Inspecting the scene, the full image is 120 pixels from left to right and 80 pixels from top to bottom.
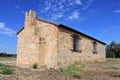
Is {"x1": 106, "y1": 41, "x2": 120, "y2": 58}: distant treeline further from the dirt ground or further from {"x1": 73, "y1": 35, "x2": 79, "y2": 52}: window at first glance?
the dirt ground

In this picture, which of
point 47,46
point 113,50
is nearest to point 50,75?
point 47,46

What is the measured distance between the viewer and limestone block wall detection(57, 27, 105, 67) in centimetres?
1892

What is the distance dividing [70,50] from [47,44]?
2.55 metres

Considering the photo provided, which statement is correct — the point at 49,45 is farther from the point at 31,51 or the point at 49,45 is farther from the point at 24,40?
the point at 24,40

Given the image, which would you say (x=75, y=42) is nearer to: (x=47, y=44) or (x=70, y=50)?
(x=70, y=50)

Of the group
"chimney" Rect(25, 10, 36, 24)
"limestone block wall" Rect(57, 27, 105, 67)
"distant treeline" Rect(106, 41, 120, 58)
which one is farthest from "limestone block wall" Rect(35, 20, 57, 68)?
"distant treeline" Rect(106, 41, 120, 58)

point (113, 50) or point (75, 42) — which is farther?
point (113, 50)

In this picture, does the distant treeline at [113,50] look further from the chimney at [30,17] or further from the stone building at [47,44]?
the chimney at [30,17]

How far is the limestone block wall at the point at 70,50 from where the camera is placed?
18922 millimetres

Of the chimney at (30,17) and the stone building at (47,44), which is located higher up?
the chimney at (30,17)

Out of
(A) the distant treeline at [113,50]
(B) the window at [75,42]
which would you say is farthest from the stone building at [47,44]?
(A) the distant treeline at [113,50]

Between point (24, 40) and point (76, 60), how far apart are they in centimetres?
592

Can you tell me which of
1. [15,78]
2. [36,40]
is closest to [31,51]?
[36,40]

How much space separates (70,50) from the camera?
2033 cm
